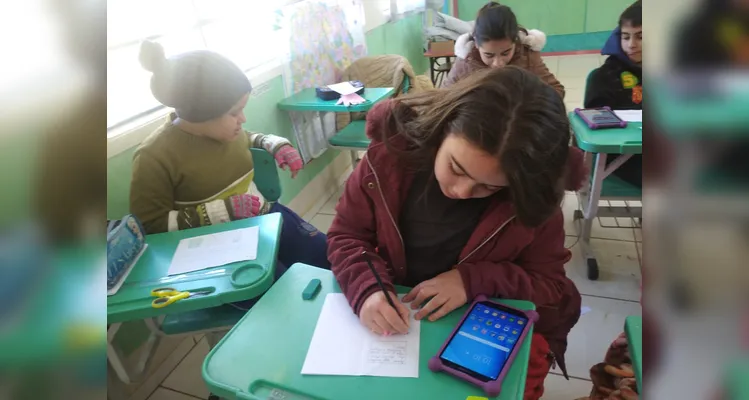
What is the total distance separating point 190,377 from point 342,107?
138 cm

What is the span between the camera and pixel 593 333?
1.75 meters

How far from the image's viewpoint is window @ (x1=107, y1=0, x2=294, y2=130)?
1679mm

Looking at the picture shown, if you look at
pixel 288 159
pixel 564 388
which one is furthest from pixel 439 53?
pixel 564 388

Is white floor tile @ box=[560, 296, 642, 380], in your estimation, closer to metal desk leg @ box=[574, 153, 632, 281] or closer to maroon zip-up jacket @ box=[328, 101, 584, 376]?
metal desk leg @ box=[574, 153, 632, 281]

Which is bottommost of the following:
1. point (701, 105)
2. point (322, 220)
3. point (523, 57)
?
point (322, 220)

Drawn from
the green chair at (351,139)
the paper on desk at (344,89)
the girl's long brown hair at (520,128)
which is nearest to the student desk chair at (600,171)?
the girl's long brown hair at (520,128)

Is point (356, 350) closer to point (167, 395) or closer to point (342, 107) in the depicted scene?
point (167, 395)

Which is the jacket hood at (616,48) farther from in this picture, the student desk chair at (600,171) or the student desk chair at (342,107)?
the student desk chair at (342,107)

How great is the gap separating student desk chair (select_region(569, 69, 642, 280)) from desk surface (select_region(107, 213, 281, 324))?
1.16 metres

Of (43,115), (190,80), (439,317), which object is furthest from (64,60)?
(190,80)

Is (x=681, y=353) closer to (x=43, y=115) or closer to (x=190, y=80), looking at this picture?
(x=43, y=115)

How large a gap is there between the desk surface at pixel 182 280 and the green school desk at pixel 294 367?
9 cm

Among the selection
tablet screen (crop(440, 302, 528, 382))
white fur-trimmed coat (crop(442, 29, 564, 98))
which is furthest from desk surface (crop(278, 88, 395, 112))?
tablet screen (crop(440, 302, 528, 382))

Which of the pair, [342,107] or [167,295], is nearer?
[167,295]
